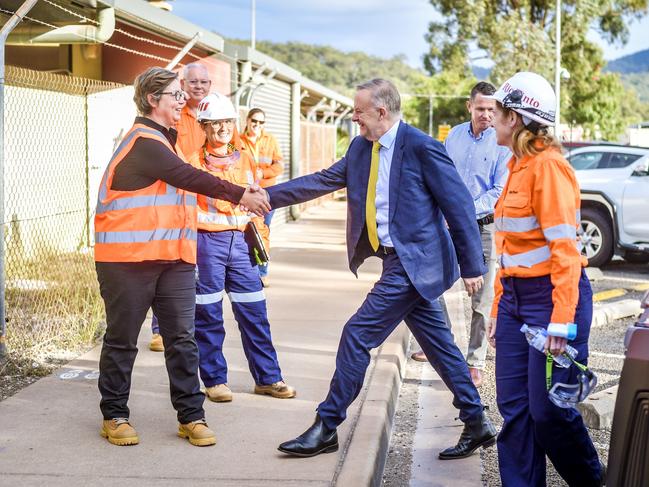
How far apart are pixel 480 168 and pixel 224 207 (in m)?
1.86

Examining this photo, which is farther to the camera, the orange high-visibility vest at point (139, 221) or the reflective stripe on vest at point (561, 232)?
the orange high-visibility vest at point (139, 221)

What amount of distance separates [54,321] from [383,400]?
3.28 meters

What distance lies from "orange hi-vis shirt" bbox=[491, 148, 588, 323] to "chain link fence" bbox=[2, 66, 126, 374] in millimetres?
4252

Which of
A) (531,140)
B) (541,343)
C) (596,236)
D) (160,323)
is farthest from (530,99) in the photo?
(596,236)

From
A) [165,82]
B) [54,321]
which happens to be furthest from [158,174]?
[54,321]

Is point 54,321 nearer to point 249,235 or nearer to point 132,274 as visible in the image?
point 249,235

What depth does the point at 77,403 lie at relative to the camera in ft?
19.8

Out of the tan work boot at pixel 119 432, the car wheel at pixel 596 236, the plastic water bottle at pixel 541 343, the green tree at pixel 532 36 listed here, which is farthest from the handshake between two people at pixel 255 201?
the green tree at pixel 532 36

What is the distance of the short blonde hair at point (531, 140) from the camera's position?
13.9 feet

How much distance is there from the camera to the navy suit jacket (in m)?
5.09

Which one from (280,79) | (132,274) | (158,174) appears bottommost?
(132,274)

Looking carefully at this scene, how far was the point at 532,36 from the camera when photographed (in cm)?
4372

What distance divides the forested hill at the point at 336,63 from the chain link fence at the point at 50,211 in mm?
135128

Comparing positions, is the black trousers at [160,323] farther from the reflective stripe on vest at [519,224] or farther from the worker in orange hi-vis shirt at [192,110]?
the reflective stripe on vest at [519,224]
